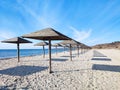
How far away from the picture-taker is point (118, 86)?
16.8 ft

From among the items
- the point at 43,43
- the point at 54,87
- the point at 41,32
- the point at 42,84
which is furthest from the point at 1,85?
the point at 43,43

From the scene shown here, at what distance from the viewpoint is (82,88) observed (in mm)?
4848

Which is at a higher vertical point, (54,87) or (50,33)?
(50,33)

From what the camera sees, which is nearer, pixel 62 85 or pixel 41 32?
pixel 62 85

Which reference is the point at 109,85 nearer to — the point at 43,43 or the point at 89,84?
the point at 89,84

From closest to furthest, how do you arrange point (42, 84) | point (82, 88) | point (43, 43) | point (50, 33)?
point (82, 88)
point (42, 84)
point (50, 33)
point (43, 43)

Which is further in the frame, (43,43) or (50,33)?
(43,43)

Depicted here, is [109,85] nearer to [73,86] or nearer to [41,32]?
[73,86]

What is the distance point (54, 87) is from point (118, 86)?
2.12 meters

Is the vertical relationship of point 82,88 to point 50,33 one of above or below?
below

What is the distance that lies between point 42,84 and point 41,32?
258 centimetres

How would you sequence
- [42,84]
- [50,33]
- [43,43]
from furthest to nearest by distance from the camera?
[43,43] < [50,33] < [42,84]

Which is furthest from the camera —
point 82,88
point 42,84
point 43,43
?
point 43,43

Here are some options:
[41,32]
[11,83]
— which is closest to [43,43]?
[41,32]
